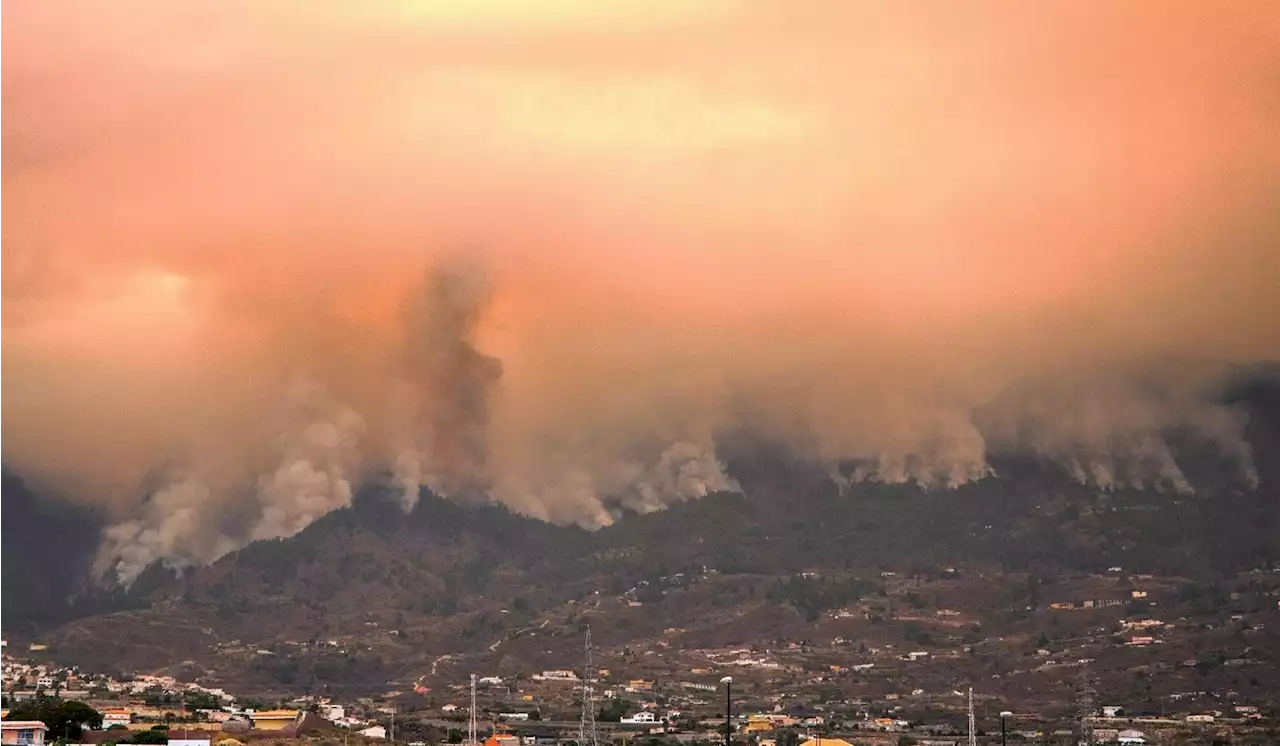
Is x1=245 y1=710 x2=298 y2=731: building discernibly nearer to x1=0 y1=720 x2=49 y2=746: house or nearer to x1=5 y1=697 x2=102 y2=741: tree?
x1=5 y1=697 x2=102 y2=741: tree

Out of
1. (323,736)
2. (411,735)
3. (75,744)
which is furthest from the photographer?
(411,735)

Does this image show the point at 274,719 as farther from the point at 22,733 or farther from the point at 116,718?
the point at 22,733

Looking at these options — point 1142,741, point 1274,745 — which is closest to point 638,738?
point 1142,741

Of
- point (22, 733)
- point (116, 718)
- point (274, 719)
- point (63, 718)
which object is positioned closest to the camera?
point (22, 733)

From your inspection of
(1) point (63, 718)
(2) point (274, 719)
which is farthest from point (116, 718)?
(1) point (63, 718)

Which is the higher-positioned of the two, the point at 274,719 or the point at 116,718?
the point at 116,718

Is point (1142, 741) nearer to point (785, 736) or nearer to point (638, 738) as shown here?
point (785, 736)
